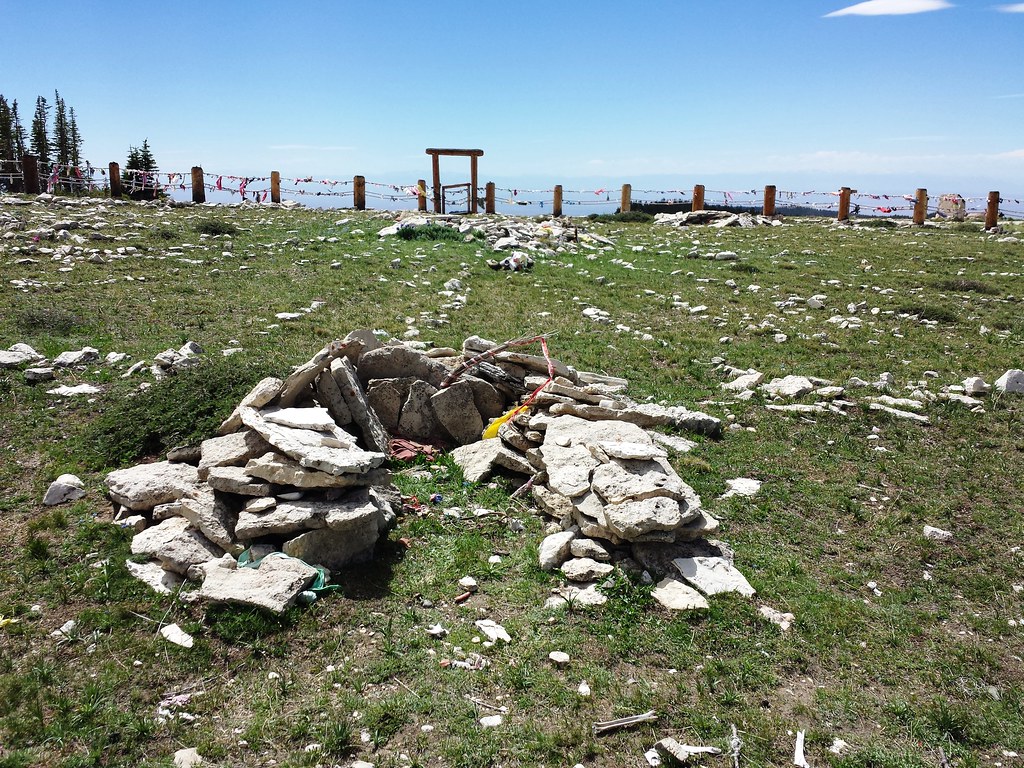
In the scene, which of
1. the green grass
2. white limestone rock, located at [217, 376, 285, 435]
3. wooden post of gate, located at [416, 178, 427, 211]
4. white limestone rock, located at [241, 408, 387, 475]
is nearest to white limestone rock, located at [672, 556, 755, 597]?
the green grass

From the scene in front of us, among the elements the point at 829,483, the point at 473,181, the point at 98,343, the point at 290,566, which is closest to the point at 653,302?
the point at 829,483

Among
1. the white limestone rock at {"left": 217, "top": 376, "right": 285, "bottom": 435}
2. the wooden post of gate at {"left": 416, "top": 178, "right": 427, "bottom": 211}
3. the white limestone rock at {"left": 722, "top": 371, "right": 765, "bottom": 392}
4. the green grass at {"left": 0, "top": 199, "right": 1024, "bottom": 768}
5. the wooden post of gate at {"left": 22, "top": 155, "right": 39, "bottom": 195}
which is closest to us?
the green grass at {"left": 0, "top": 199, "right": 1024, "bottom": 768}

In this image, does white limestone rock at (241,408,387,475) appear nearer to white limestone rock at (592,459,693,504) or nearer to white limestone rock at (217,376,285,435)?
white limestone rock at (217,376,285,435)

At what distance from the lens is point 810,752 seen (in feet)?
13.3

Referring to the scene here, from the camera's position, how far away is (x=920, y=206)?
31.5 meters

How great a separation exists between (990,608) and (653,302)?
430 inches

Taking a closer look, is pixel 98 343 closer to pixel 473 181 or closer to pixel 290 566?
pixel 290 566

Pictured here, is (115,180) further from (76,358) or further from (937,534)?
(937,534)

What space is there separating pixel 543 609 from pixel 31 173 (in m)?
35.7

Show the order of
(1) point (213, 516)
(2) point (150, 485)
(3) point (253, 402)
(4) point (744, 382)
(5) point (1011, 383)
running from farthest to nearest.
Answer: (4) point (744, 382) < (5) point (1011, 383) < (3) point (253, 402) < (2) point (150, 485) < (1) point (213, 516)

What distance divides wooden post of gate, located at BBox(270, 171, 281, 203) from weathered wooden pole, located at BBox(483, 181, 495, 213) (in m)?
10.4

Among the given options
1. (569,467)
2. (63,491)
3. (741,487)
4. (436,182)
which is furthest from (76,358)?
(436,182)

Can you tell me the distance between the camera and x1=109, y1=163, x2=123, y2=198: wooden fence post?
1272 inches

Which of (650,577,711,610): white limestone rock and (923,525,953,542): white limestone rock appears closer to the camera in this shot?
(650,577,711,610): white limestone rock
